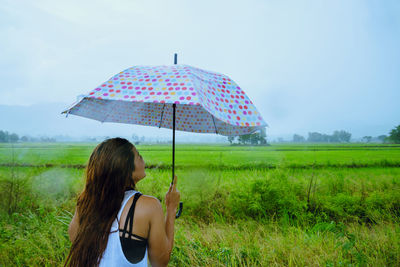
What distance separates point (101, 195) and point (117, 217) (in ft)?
0.41

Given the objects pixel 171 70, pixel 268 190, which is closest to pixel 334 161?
pixel 268 190

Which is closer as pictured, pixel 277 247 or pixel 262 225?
pixel 277 247

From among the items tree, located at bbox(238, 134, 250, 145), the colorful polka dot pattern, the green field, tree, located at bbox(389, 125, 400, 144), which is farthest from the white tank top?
tree, located at bbox(389, 125, 400, 144)

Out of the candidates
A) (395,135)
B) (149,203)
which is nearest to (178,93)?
(149,203)

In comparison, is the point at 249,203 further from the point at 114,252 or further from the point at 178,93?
the point at 114,252

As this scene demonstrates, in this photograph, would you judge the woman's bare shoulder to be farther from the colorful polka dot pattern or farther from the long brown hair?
the colorful polka dot pattern

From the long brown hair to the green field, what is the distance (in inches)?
74.1

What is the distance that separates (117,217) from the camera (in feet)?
4.21

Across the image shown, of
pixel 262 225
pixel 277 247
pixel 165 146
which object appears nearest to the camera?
pixel 277 247

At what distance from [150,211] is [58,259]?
2550mm

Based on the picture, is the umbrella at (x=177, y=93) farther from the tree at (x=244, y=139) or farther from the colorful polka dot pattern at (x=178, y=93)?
the tree at (x=244, y=139)

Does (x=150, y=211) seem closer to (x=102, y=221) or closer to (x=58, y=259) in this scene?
(x=102, y=221)

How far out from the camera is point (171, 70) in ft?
5.92

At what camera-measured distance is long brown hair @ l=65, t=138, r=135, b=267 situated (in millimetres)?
1293
